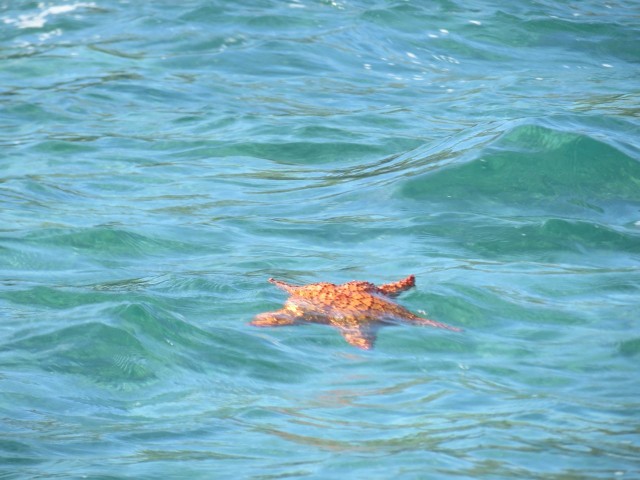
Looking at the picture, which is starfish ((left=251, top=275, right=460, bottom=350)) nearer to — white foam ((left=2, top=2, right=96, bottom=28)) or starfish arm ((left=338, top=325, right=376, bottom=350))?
starfish arm ((left=338, top=325, right=376, bottom=350))

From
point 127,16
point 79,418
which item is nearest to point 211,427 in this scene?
point 79,418

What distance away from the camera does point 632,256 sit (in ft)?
24.9

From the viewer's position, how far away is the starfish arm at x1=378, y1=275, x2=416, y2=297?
6.60 m

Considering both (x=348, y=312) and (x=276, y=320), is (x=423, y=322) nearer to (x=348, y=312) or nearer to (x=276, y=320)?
(x=348, y=312)

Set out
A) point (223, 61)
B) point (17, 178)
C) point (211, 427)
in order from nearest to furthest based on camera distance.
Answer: point (211, 427) < point (17, 178) < point (223, 61)

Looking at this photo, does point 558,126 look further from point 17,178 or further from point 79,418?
point 79,418

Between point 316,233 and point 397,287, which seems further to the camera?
point 316,233

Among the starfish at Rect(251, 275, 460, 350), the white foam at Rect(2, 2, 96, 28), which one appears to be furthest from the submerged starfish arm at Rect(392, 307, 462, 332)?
the white foam at Rect(2, 2, 96, 28)

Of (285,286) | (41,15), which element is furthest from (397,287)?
(41,15)

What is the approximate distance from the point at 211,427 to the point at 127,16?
10056 mm

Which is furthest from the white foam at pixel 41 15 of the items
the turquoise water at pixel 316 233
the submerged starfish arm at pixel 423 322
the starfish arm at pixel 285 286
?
the submerged starfish arm at pixel 423 322

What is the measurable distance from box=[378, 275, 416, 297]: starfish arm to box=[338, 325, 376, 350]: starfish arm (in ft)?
1.40

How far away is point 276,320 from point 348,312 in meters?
0.41

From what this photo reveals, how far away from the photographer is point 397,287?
6621mm
